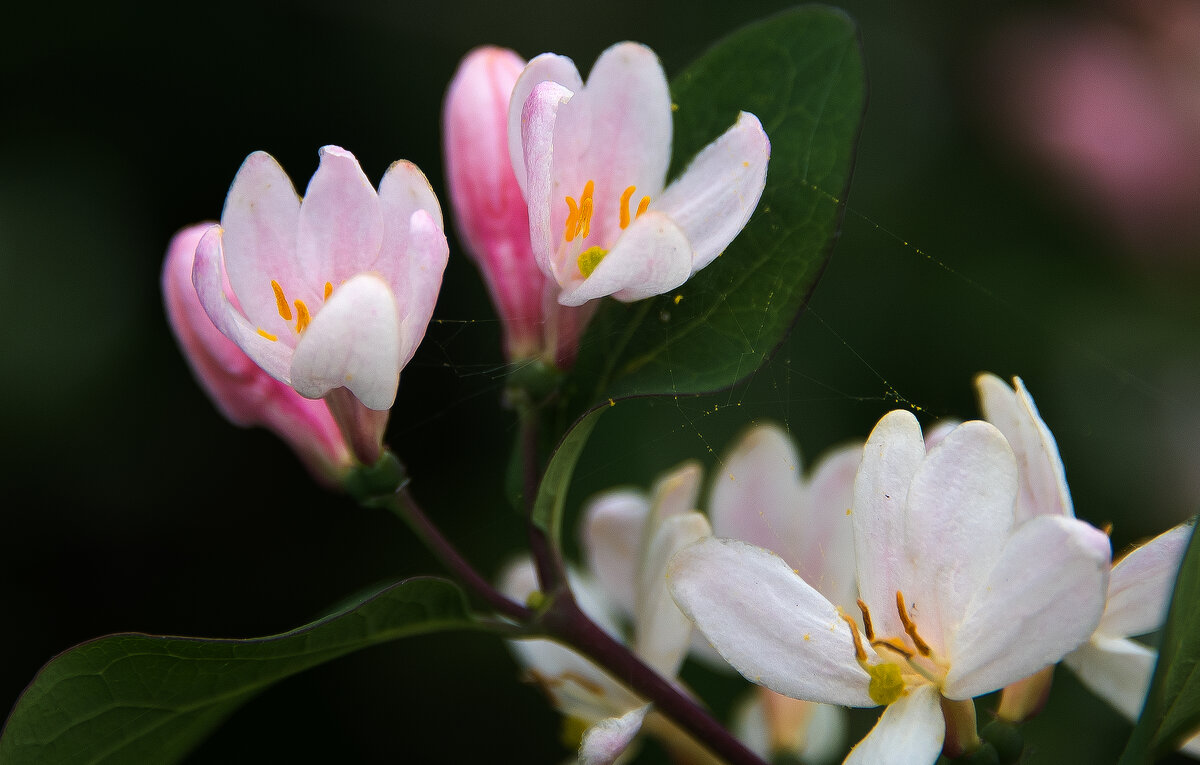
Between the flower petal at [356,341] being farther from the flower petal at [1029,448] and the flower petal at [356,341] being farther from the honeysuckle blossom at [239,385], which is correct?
the flower petal at [1029,448]

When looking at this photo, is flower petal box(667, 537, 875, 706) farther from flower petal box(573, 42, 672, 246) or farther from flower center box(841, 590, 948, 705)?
flower petal box(573, 42, 672, 246)

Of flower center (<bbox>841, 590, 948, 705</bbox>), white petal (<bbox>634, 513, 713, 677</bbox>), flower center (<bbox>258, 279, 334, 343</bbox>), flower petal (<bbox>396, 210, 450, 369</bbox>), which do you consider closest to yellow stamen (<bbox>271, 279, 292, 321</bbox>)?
flower center (<bbox>258, 279, 334, 343</bbox>)

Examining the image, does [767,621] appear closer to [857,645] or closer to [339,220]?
[857,645]

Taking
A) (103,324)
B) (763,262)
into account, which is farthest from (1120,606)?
(103,324)

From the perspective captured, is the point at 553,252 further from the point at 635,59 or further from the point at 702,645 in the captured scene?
the point at 702,645

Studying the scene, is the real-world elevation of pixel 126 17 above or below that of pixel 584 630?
above

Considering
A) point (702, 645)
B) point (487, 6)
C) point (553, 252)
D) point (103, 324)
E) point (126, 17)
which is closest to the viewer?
point (553, 252)

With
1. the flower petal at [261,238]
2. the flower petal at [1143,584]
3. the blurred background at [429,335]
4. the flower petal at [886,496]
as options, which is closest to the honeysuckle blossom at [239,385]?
the flower petal at [261,238]
